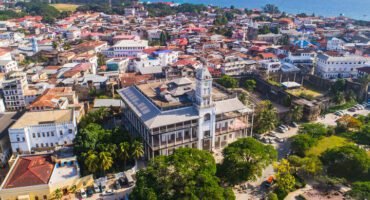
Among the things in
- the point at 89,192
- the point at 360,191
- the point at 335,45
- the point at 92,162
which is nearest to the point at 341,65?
the point at 335,45

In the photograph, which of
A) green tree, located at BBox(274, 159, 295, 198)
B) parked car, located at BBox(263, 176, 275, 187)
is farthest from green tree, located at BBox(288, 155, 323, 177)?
parked car, located at BBox(263, 176, 275, 187)

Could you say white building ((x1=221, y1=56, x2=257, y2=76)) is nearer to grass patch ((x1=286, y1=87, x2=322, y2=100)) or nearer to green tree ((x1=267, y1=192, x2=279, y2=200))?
grass patch ((x1=286, y1=87, x2=322, y2=100))

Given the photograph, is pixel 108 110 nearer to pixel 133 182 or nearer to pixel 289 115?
pixel 133 182

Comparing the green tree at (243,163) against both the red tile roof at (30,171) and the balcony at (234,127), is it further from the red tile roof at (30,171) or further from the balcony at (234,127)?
the red tile roof at (30,171)

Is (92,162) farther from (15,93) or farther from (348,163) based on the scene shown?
(348,163)

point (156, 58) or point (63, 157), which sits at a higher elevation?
point (156, 58)

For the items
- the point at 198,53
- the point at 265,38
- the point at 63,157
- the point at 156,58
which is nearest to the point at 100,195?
the point at 63,157
